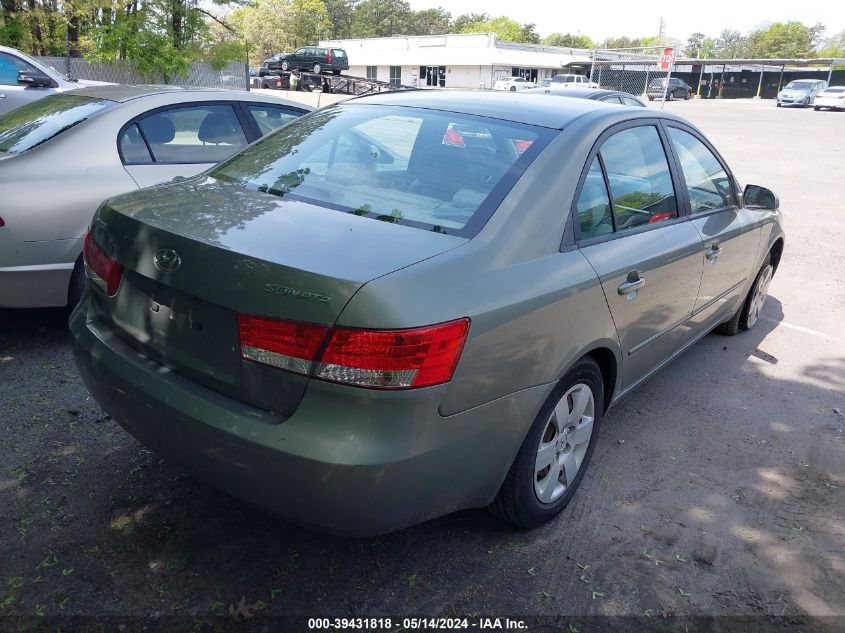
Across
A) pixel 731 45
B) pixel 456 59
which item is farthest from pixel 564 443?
pixel 731 45

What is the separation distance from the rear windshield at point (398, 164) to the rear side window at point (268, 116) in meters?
2.08

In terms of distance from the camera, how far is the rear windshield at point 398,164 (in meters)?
2.77

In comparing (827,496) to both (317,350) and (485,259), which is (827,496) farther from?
(317,350)

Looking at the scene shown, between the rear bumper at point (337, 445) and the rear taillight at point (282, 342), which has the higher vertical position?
the rear taillight at point (282, 342)

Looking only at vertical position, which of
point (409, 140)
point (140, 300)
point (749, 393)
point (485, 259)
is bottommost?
point (749, 393)

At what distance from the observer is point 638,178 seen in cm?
354

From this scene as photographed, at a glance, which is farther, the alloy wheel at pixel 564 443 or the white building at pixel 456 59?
the white building at pixel 456 59

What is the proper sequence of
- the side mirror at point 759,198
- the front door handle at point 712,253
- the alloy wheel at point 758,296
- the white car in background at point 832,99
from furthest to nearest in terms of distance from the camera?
the white car in background at point 832,99 → the alloy wheel at point 758,296 → the side mirror at point 759,198 → the front door handle at point 712,253

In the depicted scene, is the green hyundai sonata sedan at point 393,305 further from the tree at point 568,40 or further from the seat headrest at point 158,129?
the tree at point 568,40

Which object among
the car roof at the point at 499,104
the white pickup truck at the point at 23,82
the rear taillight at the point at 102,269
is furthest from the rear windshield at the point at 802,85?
the rear taillight at the point at 102,269

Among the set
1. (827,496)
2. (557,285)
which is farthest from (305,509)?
(827,496)

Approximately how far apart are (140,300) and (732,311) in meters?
4.12

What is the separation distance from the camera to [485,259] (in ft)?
8.17

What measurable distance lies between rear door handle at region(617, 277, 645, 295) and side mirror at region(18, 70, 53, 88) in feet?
31.3
